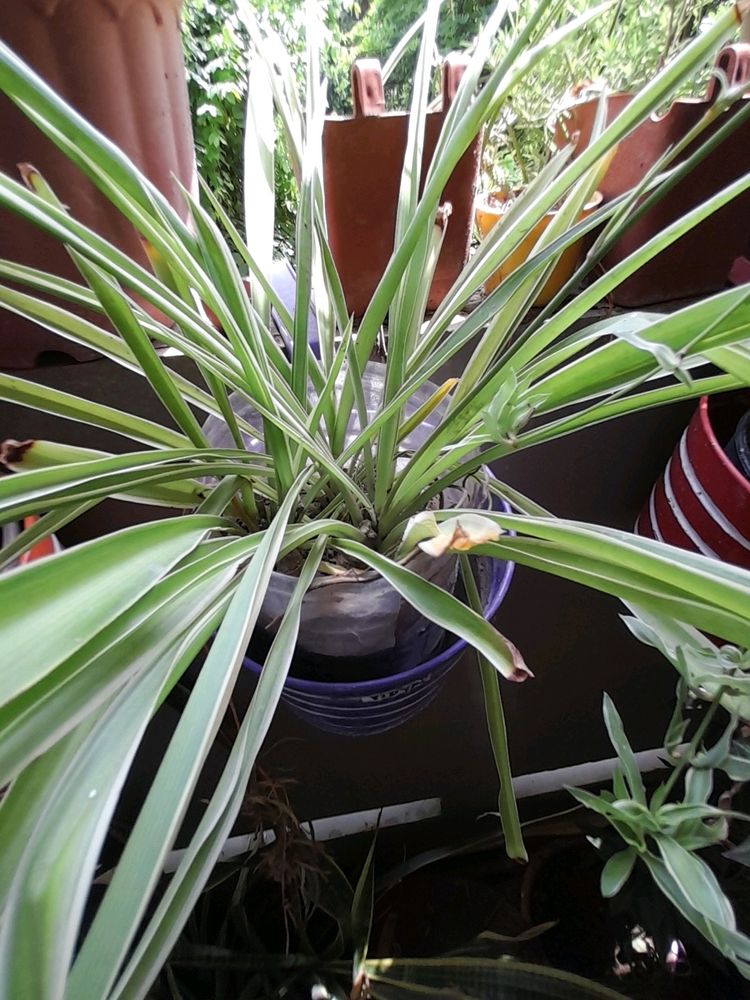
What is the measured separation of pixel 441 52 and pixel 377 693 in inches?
27.3

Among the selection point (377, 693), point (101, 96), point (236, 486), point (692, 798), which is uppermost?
point (101, 96)

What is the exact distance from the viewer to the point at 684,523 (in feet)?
1.90

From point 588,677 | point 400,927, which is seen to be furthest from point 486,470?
point 400,927

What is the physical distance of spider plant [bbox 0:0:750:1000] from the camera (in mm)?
229

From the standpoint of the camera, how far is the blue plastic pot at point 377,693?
0.41 meters

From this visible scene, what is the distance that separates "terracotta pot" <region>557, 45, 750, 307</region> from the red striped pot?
0.14 meters

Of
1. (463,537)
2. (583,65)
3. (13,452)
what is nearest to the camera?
(463,537)

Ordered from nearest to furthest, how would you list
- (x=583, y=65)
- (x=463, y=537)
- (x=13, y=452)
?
(x=463, y=537) → (x=13, y=452) → (x=583, y=65)

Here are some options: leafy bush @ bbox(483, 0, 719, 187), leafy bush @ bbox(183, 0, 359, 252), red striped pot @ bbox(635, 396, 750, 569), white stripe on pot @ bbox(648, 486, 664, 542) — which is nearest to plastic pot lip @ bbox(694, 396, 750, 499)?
red striped pot @ bbox(635, 396, 750, 569)

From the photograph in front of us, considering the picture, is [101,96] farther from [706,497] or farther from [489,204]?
[706,497]

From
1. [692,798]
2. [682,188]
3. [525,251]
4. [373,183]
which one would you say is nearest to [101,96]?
[373,183]

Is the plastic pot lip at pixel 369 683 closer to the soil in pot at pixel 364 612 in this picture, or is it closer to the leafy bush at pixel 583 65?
the soil in pot at pixel 364 612

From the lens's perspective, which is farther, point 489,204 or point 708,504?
point 489,204

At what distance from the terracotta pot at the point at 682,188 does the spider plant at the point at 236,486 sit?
0.62ft
